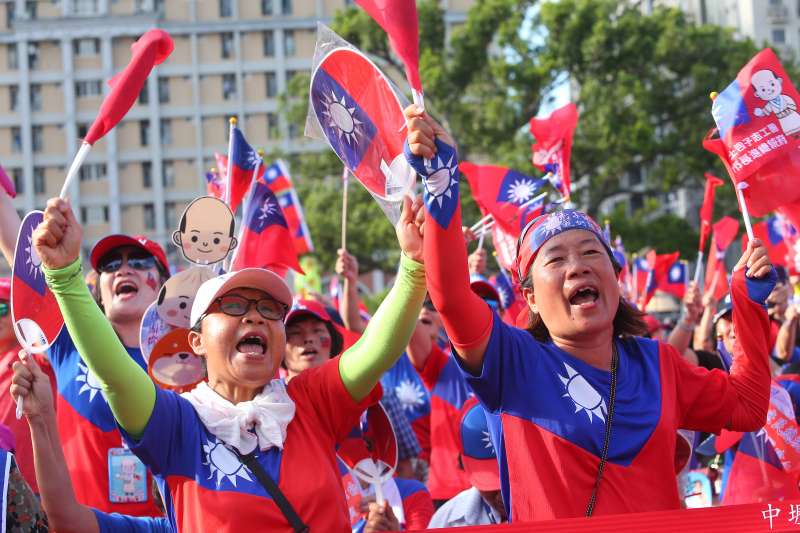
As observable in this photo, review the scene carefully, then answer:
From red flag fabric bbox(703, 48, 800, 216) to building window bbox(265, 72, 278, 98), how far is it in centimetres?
5387

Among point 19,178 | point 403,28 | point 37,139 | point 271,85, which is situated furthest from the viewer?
point 271,85

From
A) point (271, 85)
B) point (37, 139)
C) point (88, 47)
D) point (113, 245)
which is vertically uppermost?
point (88, 47)

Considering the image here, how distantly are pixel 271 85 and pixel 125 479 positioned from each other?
54347 millimetres

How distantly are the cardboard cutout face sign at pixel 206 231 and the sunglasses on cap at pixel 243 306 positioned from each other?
4.15ft

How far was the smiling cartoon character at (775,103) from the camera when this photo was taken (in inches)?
169

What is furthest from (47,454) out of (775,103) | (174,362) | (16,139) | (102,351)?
(16,139)

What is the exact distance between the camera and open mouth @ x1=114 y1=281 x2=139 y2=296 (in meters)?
4.92

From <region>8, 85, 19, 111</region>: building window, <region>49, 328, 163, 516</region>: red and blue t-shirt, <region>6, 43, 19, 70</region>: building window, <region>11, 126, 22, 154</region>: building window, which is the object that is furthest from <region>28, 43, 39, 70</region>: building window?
<region>49, 328, 163, 516</region>: red and blue t-shirt

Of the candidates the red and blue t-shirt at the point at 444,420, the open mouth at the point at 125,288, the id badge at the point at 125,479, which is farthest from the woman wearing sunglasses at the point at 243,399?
Answer: the red and blue t-shirt at the point at 444,420

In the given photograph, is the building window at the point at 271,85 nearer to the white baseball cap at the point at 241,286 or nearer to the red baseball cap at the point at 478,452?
the red baseball cap at the point at 478,452

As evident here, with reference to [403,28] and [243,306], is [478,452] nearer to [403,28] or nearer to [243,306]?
[243,306]

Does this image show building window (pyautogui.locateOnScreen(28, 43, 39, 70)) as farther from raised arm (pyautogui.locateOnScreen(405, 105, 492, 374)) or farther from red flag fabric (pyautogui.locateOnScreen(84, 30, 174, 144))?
raised arm (pyautogui.locateOnScreen(405, 105, 492, 374))

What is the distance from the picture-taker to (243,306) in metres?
3.46

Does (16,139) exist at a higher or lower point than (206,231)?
higher
